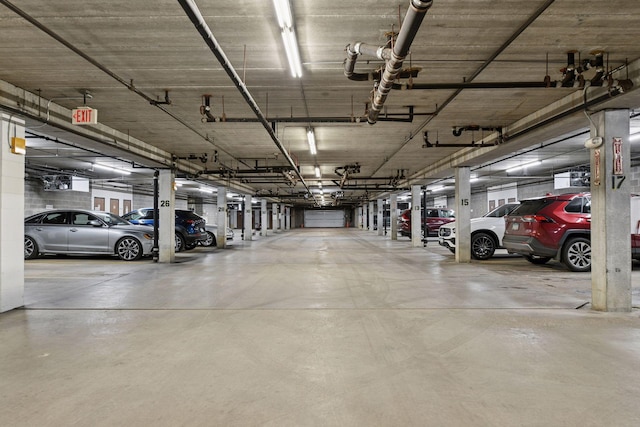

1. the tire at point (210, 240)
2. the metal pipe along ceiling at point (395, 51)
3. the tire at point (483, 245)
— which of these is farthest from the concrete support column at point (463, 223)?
the tire at point (210, 240)

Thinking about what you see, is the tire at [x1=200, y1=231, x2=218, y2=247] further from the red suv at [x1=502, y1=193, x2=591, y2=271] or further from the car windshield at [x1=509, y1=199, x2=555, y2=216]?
the red suv at [x1=502, y1=193, x2=591, y2=271]

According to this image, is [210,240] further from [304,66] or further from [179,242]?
[304,66]

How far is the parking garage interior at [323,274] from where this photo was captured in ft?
8.82

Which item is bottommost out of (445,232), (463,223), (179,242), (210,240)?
(210,240)

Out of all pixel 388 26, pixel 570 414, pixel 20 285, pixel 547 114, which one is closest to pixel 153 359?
pixel 570 414

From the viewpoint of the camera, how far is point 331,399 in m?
2.62

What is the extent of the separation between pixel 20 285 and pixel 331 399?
5.25m

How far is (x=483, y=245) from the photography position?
38.4ft

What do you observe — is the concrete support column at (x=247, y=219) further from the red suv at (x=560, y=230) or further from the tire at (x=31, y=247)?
the red suv at (x=560, y=230)

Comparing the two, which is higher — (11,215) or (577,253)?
(11,215)

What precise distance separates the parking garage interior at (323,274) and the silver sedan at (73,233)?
214 cm

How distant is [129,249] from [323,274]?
21.1 ft

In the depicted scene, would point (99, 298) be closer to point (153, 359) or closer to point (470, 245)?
point (153, 359)

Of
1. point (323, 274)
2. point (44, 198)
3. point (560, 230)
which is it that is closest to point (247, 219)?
point (44, 198)
